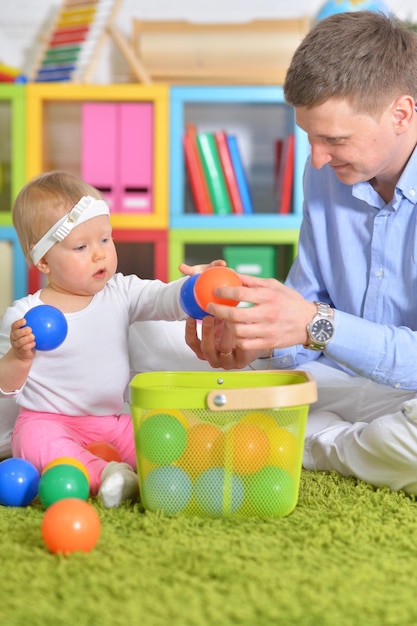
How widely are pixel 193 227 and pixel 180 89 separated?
0.48 meters

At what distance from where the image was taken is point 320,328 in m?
1.25

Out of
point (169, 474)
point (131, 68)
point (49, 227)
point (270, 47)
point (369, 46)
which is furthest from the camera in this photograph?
point (131, 68)

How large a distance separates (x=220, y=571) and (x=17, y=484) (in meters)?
0.43

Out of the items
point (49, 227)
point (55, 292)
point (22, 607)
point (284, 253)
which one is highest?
point (49, 227)

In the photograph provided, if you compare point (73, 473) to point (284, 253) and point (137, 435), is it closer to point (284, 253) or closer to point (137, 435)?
point (137, 435)

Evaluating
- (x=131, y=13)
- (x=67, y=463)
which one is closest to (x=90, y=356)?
(x=67, y=463)

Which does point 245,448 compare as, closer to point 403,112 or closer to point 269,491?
point 269,491

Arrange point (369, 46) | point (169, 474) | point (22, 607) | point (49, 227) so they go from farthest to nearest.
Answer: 1. point (49, 227)
2. point (369, 46)
3. point (169, 474)
4. point (22, 607)

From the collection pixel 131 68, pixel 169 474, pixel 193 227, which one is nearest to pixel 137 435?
pixel 169 474

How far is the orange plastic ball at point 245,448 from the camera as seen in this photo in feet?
3.85

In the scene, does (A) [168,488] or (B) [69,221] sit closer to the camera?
(A) [168,488]

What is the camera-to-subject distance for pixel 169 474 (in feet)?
3.86

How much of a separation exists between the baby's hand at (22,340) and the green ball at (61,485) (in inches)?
8.0

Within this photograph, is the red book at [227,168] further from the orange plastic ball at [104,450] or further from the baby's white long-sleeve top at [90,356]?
the orange plastic ball at [104,450]
